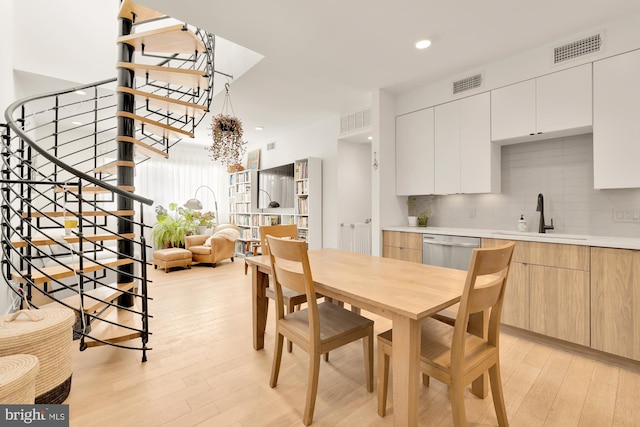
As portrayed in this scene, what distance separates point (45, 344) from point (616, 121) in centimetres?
432

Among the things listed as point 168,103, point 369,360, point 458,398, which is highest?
point 168,103

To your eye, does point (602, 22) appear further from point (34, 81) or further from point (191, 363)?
point (34, 81)

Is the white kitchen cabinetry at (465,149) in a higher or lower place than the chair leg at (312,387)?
higher

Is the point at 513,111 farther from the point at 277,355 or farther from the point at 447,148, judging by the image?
the point at 277,355

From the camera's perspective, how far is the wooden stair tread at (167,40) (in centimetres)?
263

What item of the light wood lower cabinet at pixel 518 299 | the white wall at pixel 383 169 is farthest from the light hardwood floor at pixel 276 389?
the white wall at pixel 383 169

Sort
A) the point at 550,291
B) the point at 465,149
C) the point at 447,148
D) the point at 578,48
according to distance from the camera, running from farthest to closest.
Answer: the point at 447,148, the point at 465,149, the point at 578,48, the point at 550,291

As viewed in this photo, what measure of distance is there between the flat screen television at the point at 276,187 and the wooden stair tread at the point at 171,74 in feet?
8.40

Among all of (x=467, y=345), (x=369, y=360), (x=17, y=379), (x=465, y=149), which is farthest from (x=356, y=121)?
(x=17, y=379)

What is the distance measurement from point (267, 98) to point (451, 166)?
A: 268 centimetres

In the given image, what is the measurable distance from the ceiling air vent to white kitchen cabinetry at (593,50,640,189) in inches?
37.2

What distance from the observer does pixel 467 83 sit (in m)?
3.24

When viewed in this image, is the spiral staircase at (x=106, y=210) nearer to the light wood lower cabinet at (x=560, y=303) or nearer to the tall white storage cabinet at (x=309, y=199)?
the tall white storage cabinet at (x=309, y=199)

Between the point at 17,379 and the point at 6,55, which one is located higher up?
the point at 6,55
